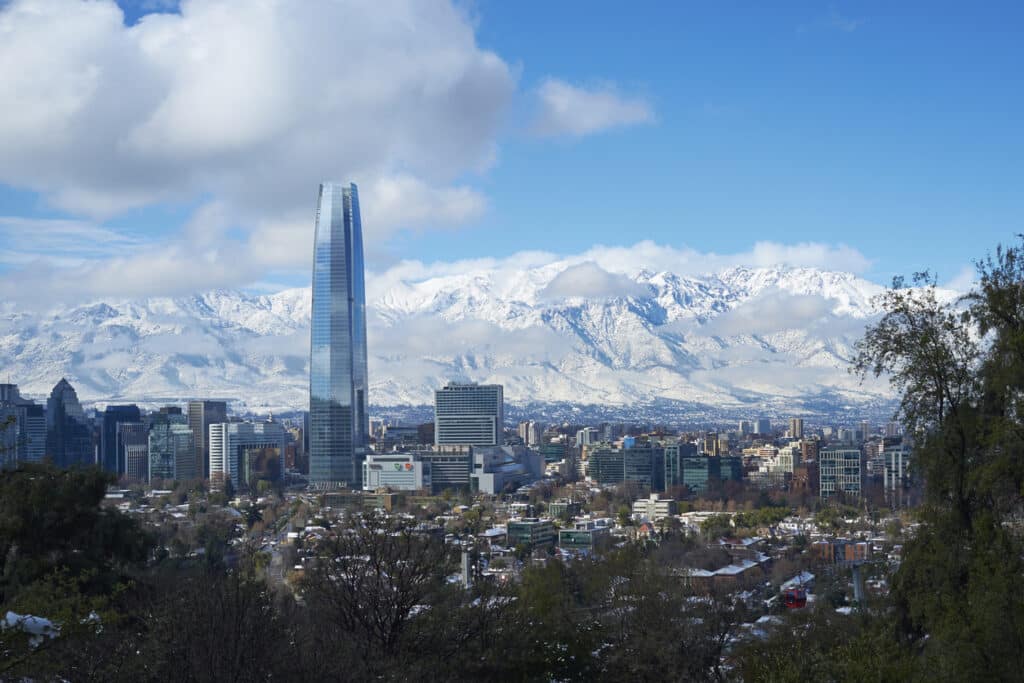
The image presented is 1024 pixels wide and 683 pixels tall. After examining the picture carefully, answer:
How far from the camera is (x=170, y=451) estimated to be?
139000 millimetres

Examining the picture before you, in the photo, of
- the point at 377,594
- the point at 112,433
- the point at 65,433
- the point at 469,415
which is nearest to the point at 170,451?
the point at 112,433

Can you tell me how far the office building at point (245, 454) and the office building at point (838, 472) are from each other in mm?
51637

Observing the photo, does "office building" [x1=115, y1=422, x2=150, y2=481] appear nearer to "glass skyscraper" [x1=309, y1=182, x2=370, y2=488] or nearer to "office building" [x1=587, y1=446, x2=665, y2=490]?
"glass skyscraper" [x1=309, y1=182, x2=370, y2=488]

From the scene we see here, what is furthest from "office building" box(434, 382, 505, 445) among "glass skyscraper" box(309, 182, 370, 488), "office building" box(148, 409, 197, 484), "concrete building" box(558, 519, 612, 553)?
"concrete building" box(558, 519, 612, 553)

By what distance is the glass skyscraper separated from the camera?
13375 cm

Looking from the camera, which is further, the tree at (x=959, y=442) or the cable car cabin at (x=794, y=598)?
the cable car cabin at (x=794, y=598)

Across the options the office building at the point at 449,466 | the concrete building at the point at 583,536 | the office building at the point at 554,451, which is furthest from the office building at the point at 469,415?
the concrete building at the point at 583,536

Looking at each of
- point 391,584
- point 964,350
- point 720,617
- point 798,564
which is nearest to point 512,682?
point 391,584

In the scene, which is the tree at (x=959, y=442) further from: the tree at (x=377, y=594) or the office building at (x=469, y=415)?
the office building at (x=469, y=415)

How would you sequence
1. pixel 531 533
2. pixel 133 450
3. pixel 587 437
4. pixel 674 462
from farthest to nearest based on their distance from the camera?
pixel 587 437
pixel 133 450
pixel 674 462
pixel 531 533

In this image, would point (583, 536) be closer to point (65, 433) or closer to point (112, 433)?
point (65, 433)

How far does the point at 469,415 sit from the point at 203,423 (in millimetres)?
35434

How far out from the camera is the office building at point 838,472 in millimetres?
107562

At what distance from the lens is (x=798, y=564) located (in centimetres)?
5903
